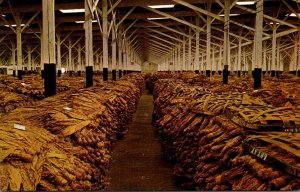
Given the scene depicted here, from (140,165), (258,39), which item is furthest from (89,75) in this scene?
(258,39)

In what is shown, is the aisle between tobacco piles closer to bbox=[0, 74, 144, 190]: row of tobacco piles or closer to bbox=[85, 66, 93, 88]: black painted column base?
bbox=[0, 74, 144, 190]: row of tobacco piles

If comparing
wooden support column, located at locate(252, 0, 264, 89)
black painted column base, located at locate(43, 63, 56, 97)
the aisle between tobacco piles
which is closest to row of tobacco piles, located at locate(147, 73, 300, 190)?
the aisle between tobacco piles

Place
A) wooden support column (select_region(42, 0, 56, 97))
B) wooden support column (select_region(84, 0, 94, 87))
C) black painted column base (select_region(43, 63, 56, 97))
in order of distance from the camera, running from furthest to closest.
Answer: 1. wooden support column (select_region(84, 0, 94, 87))
2. black painted column base (select_region(43, 63, 56, 97))
3. wooden support column (select_region(42, 0, 56, 97))

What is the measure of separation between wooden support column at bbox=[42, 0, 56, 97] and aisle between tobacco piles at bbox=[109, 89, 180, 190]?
2331 mm

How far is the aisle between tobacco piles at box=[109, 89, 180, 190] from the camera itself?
216 inches

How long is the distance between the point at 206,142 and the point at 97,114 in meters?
2.05

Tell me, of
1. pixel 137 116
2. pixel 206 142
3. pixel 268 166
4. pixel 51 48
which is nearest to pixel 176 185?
pixel 206 142

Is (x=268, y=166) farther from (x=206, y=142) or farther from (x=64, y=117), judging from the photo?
(x=64, y=117)

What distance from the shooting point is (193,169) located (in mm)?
4441

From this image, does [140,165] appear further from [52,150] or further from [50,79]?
[52,150]

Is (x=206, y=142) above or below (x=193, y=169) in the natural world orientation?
above

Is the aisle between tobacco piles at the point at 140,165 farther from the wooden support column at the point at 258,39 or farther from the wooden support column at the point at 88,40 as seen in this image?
the wooden support column at the point at 258,39

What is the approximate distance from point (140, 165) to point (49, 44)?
11.9 feet

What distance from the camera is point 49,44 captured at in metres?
7.35
